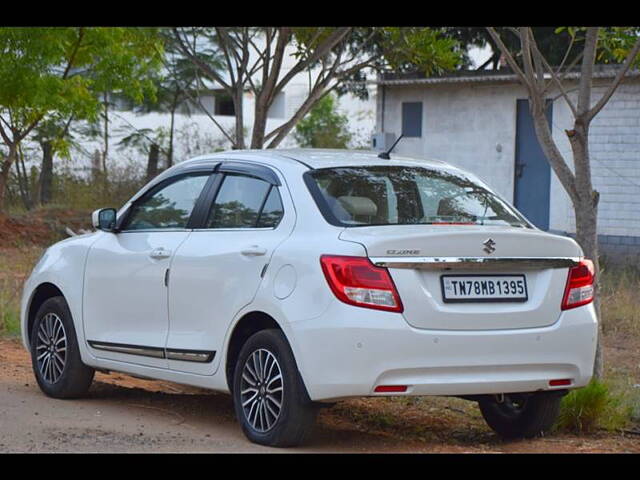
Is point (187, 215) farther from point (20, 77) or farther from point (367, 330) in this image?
point (20, 77)

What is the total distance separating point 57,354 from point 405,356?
326 cm

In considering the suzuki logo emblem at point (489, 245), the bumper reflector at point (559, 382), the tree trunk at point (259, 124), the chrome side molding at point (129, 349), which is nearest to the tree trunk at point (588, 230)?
the bumper reflector at point (559, 382)

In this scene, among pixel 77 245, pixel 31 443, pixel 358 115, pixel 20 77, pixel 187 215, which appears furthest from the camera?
pixel 358 115

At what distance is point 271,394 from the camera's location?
6.77 meters

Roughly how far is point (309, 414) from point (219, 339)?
2.77ft

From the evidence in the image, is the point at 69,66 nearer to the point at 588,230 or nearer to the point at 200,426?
the point at 588,230

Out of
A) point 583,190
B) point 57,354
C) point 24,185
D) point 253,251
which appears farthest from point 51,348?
point 24,185

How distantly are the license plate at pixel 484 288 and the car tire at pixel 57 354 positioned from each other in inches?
121

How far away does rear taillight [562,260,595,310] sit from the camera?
685 cm

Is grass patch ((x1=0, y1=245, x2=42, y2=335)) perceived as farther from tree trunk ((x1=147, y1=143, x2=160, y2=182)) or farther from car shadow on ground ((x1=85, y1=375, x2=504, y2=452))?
tree trunk ((x1=147, y1=143, x2=160, y2=182))

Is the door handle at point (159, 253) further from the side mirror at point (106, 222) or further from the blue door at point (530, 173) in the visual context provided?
the blue door at point (530, 173)

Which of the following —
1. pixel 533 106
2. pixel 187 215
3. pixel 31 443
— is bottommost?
pixel 31 443

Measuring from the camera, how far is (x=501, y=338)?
257 inches
